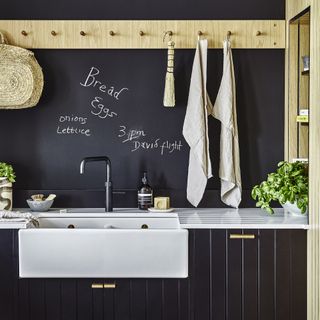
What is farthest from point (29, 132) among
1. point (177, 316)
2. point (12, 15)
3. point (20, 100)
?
point (177, 316)

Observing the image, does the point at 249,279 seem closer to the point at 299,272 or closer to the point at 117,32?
the point at 299,272

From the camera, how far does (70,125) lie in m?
3.58

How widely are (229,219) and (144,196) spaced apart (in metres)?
0.58

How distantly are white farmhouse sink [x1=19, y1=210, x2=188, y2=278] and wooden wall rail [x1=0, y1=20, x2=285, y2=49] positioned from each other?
1.23m

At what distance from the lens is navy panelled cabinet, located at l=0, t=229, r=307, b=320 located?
2965 mm

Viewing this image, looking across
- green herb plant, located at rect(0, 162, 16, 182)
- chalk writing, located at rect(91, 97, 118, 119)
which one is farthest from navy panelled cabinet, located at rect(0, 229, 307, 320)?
chalk writing, located at rect(91, 97, 118, 119)

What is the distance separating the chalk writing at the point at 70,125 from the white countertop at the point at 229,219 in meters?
0.50

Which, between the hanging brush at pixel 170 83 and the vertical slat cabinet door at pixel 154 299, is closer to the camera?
the vertical slat cabinet door at pixel 154 299

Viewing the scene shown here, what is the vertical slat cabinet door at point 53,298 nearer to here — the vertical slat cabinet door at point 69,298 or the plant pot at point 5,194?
the vertical slat cabinet door at point 69,298

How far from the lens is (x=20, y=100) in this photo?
338 cm

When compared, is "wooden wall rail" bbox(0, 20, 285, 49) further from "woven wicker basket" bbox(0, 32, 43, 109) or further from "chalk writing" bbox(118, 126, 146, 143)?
"chalk writing" bbox(118, 126, 146, 143)

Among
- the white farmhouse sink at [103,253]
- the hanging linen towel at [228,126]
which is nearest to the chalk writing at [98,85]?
the hanging linen towel at [228,126]

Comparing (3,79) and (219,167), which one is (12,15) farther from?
(219,167)

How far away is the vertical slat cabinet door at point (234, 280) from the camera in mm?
2986
